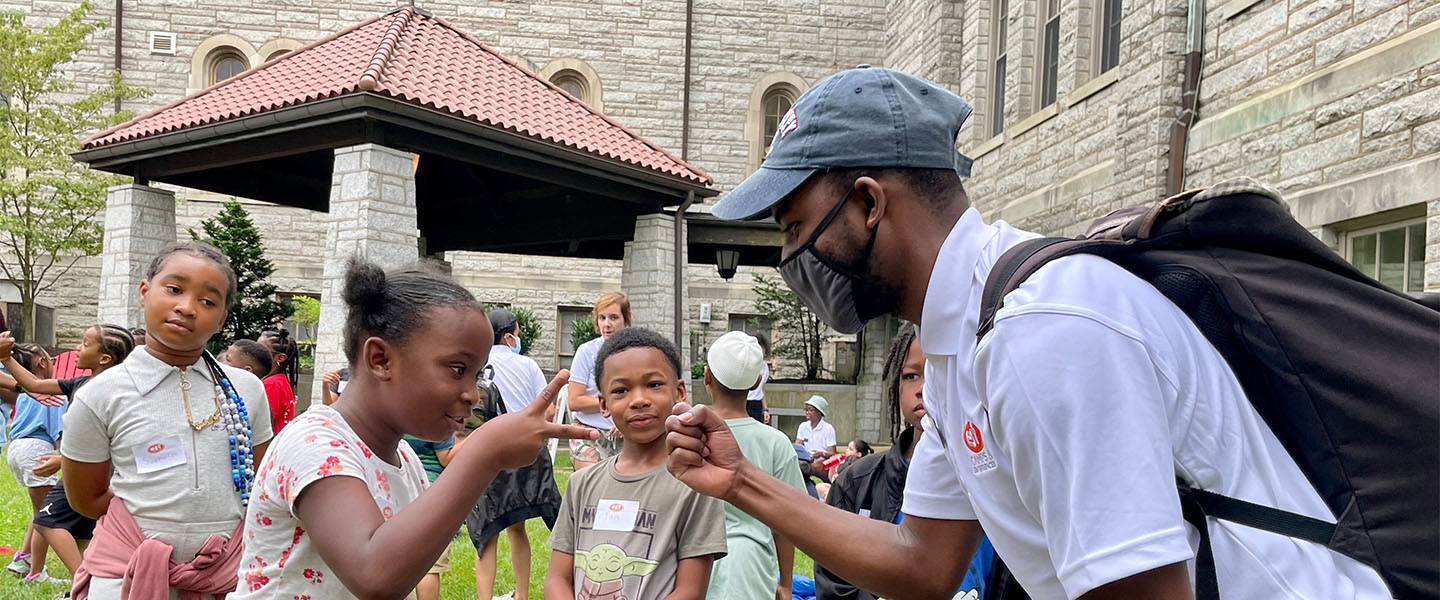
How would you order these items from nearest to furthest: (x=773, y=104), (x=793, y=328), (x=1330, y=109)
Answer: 1. (x=1330, y=109)
2. (x=793, y=328)
3. (x=773, y=104)

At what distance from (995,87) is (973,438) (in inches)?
609

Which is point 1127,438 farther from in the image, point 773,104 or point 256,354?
point 773,104

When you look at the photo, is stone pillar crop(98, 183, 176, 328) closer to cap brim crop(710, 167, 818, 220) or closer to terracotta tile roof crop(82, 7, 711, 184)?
terracotta tile roof crop(82, 7, 711, 184)

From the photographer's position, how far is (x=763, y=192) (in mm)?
1953

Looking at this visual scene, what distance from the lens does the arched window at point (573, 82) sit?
23.7 meters

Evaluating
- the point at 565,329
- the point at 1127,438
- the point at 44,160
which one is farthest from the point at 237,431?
the point at 44,160

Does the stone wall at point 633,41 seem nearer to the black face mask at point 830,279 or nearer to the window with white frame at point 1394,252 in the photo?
the window with white frame at point 1394,252

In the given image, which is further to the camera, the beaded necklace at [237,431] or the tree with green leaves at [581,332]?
the tree with green leaves at [581,332]

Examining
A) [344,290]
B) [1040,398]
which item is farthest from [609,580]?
[1040,398]

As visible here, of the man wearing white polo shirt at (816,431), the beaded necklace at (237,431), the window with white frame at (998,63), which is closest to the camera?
the beaded necklace at (237,431)

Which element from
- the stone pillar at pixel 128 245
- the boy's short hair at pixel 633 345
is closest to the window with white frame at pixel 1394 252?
the boy's short hair at pixel 633 345

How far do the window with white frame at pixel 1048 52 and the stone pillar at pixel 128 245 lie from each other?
35.8ft

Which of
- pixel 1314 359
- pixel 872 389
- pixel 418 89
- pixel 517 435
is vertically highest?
pixel 418 89

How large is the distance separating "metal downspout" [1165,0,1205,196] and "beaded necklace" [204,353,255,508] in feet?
28.6
